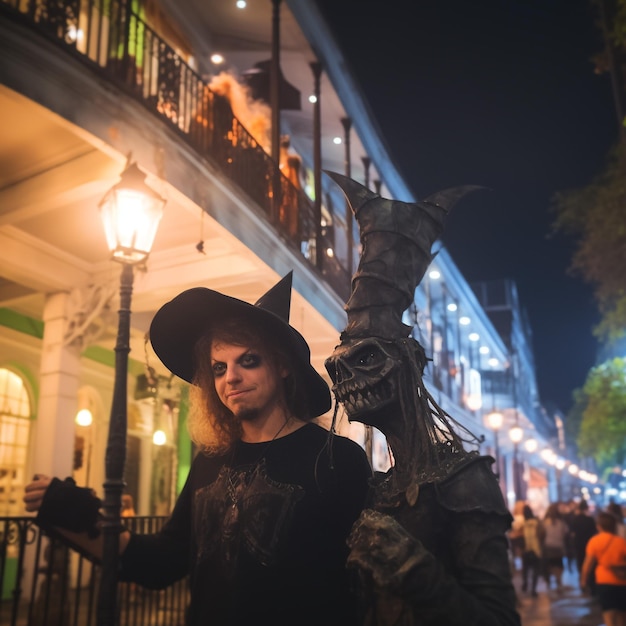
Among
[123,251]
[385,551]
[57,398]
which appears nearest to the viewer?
[385,551]

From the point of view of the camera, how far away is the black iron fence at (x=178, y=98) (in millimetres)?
6043

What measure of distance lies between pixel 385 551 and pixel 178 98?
7.36 meters

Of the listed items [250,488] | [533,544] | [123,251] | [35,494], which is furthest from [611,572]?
[35,494]

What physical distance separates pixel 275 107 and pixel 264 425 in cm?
827

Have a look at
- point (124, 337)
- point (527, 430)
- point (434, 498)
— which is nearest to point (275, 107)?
point (124, 337)

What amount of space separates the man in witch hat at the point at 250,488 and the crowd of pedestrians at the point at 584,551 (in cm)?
752

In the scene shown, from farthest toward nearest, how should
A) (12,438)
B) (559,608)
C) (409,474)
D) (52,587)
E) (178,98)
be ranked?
(559,608), (12,438), (178,98), (52,587), (409,474)

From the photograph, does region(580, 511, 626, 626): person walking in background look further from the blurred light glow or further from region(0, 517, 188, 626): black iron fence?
the blurred light glow

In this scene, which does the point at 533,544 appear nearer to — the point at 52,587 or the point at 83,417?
the point at 83,417

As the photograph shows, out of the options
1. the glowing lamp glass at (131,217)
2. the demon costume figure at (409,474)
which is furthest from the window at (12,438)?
the demon costume figure at (409,474)

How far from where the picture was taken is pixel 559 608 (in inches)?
523

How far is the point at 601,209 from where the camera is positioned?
1917 cm

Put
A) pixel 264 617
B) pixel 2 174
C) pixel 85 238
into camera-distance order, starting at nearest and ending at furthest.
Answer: pixel 264 617 → pixel 2 174 → pixel 85 238

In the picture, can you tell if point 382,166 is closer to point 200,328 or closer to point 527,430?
point 200,328
